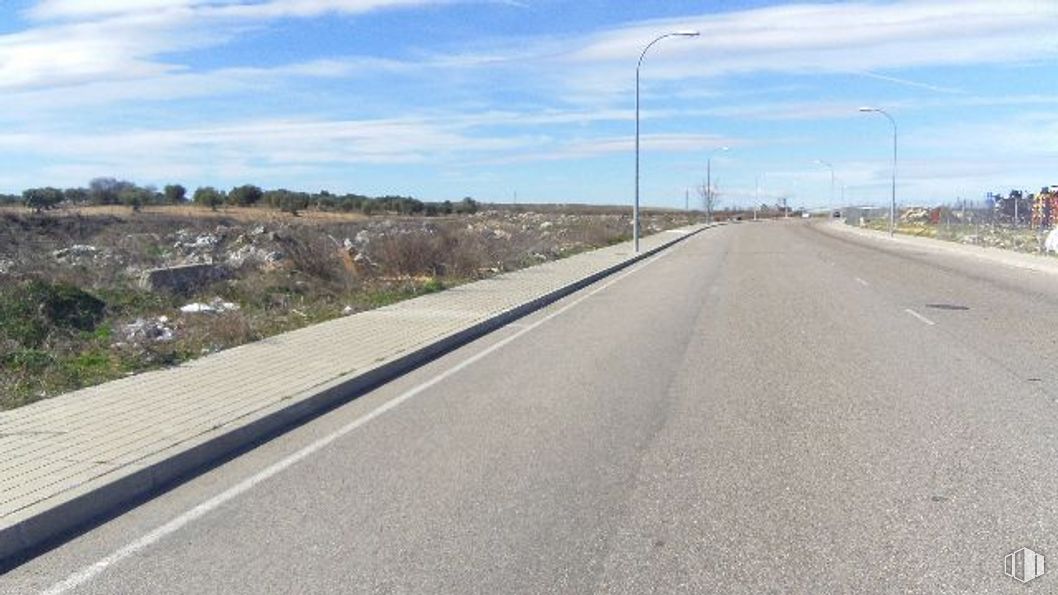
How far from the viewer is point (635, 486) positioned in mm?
8047

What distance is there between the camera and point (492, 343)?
17094 millimetres

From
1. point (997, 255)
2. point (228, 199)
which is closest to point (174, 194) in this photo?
point (228, 199)

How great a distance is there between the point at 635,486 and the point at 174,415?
4.57m

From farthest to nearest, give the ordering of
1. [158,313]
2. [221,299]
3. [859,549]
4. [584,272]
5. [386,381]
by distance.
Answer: [584,272] → [221,299] → [158,313] → [386,381] → [859,549]

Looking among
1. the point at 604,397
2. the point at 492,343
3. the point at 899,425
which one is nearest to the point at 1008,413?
the point at 899,425

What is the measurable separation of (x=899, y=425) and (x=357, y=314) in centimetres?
1183

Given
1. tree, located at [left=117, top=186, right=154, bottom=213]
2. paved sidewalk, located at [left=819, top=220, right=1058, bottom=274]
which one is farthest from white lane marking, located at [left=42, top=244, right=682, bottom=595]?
tree, located at [left=117, top=186, right=154, bottom=213]

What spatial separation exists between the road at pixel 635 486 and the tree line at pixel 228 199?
6592 cm

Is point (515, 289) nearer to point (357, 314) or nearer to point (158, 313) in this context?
point (357, 314)

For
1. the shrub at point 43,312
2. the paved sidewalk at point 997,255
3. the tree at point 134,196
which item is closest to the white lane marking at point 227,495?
the shrub at point 43,312

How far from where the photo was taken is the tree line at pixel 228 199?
88.9 metres

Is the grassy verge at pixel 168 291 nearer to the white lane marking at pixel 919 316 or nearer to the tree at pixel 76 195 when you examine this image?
the white lane marking at pixel 919 316

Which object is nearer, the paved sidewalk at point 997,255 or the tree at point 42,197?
the paved sidewalk at point 997,255

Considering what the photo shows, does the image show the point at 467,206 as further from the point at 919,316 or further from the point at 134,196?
the point at 919,316
